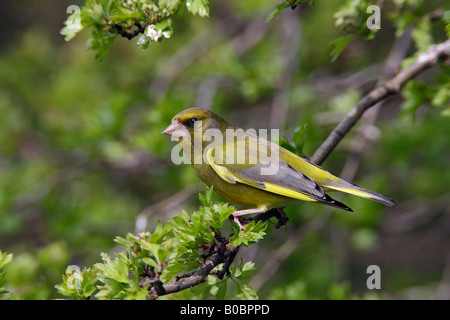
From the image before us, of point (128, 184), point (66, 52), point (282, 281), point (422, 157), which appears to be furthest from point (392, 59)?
point (66, 52)

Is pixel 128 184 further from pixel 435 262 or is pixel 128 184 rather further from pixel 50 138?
pixel 435 262

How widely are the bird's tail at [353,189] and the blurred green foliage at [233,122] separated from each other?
47 centimetres

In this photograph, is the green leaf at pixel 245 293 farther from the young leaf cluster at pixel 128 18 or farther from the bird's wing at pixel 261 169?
the young leaf cluster at pixel 128 18

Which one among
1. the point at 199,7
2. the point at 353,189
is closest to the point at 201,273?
the point at 199,7

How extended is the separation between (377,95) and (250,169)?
41.6 inches

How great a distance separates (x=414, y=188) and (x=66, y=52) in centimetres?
590

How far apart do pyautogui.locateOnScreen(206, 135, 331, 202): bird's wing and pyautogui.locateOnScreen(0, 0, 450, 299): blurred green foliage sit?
30 cm

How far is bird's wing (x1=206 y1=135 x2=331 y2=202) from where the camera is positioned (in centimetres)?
356

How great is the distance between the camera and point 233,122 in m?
7.37

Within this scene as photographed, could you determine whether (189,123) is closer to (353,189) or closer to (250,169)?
(250,169)

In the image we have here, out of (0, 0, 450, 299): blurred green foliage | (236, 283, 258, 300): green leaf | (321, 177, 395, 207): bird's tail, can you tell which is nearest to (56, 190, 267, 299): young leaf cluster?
(236, 283, 258, 300): green leaf

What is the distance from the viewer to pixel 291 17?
20.1ft

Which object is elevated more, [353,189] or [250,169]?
[250,169]

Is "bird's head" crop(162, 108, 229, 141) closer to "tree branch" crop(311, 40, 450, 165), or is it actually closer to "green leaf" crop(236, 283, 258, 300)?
"tree branch" crop(311, 40, 450, 165)
